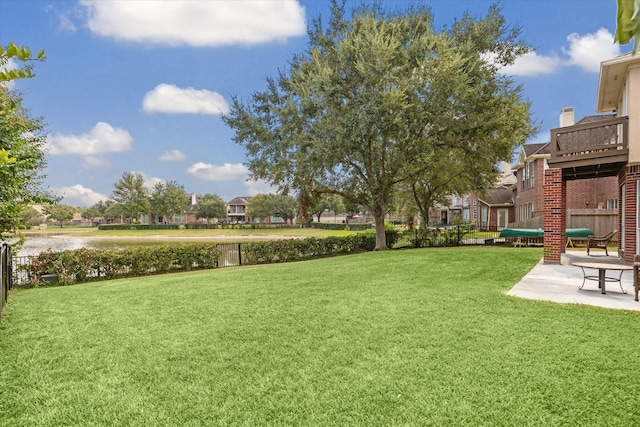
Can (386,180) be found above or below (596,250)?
above

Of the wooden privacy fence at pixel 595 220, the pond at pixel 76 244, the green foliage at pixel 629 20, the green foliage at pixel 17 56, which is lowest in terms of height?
the pond at pixel 76 244

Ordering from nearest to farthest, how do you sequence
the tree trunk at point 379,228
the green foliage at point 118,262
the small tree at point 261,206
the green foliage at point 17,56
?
the green foliage at point 17,56
the green foliage at point 118,262
the tree trunk at point 379,228
the small tree at point 261,206

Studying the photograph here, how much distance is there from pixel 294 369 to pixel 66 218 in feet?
374

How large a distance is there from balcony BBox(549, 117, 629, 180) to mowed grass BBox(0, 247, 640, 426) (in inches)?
253

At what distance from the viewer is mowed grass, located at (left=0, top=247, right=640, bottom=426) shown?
10.9ft

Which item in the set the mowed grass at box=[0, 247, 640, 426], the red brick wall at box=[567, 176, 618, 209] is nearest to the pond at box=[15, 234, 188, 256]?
the mowed grass at box=[0, 247, 640, 426]

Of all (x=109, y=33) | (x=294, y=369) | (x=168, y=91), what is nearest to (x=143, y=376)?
(x=294, y=369)

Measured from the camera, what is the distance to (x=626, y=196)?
1117cm

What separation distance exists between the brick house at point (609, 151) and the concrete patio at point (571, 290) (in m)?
1.77

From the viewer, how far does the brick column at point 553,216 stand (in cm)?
1142

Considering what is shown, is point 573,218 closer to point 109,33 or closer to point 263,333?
point 263,333

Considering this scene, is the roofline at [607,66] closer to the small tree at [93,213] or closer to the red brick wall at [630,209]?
the red brick wall at [630,209]

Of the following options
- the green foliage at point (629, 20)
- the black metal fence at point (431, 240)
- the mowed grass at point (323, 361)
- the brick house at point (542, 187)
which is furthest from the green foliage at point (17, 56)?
the black metal fence at point (431, 240)

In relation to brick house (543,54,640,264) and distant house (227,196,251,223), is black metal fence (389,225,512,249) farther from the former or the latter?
distant house (227,196,251,223)
